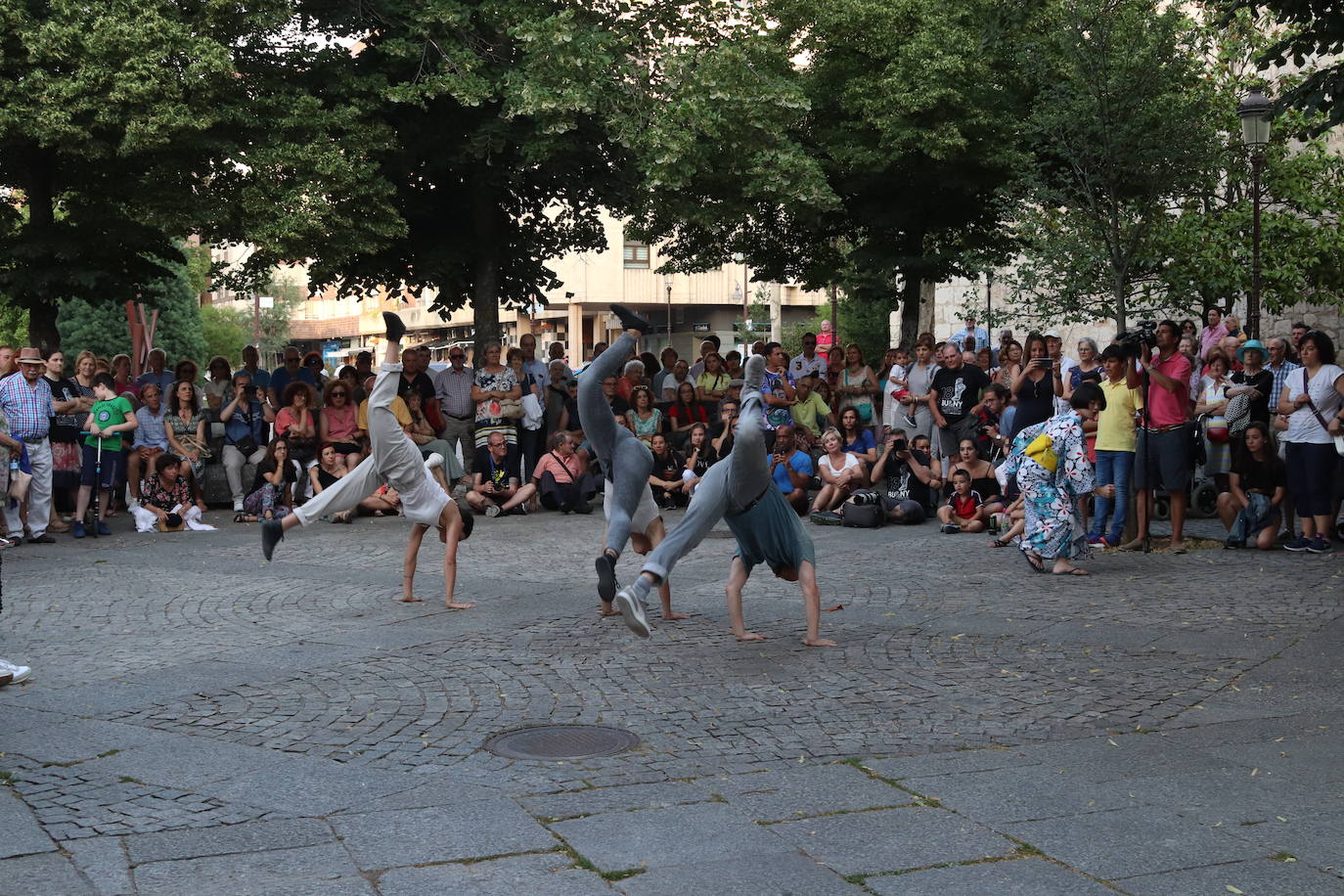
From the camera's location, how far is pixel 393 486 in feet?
34.6

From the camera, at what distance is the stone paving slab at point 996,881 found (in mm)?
4578

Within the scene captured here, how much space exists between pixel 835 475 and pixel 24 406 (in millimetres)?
8742

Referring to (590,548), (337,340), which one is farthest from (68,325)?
(590,548)

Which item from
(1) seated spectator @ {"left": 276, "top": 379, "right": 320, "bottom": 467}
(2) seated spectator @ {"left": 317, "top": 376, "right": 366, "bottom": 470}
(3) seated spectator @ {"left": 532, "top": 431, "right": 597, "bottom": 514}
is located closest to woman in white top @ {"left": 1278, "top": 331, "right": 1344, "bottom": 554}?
(3) seated spectator @ {"left": 532, "top": 431, "right": 597, "bottom": 514}

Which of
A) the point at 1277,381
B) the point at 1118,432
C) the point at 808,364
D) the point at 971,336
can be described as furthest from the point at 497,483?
the point at 971,336

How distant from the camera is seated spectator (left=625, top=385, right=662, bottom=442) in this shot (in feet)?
59.4

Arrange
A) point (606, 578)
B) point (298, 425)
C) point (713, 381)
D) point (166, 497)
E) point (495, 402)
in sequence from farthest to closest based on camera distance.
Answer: point (713, 381) → point (495, 402) → point (298, 425) → point (166, 497) → point (606, 578)

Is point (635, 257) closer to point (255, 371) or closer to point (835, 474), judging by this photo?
point (255, 371)

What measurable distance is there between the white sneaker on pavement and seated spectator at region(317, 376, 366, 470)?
9483 mm

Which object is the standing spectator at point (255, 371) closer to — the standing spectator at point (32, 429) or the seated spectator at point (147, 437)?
the seated spectator at point (147, 437)

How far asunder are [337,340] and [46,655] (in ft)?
307

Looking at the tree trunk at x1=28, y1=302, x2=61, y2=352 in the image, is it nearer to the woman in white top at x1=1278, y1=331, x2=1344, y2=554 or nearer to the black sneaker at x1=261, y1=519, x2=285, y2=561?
the black sneaker at x1=261, y1=519, x2=285, y2=561

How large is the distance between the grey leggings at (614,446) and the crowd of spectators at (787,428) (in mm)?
3490

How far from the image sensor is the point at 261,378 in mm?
18828
